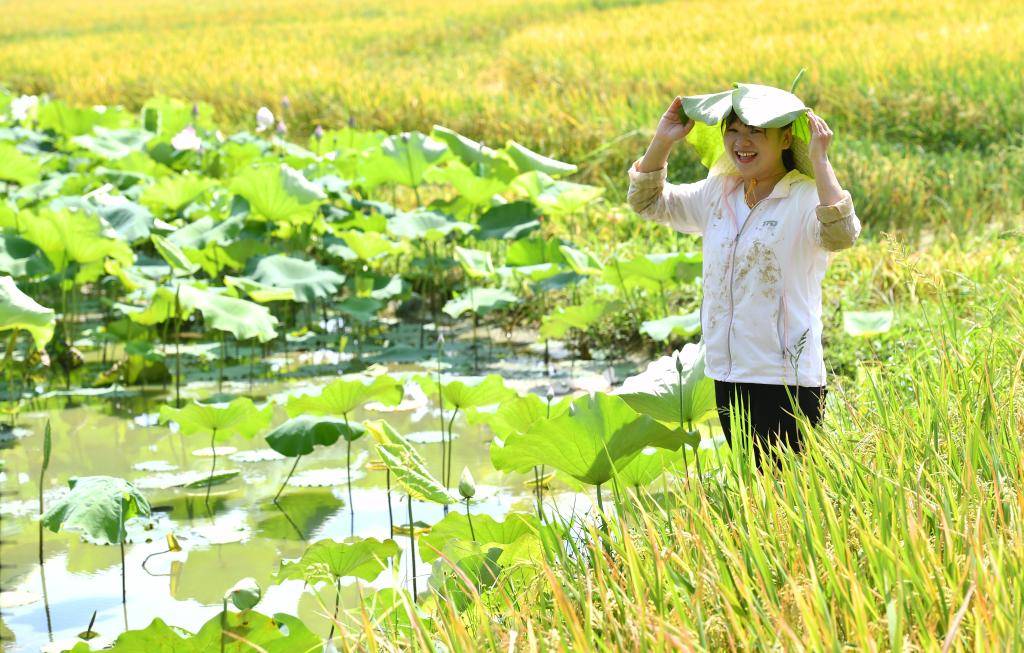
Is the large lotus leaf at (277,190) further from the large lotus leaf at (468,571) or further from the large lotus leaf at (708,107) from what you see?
the large lotus leaf at (468,571)

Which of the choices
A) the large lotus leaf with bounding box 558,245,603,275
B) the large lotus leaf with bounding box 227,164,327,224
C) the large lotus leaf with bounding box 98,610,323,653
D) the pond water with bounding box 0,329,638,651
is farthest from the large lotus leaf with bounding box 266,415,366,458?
the large lotus leaf with bounding box 227,164,327,224

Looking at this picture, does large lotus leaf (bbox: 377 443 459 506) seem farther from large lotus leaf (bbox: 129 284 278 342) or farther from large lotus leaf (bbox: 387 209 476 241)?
large lotus leaf (bbox: 387 209 476 241)

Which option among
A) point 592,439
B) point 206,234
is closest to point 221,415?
point 592,439

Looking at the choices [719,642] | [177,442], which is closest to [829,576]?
[719,642]

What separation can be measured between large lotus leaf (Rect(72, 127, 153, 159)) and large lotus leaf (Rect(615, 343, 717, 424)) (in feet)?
15.4

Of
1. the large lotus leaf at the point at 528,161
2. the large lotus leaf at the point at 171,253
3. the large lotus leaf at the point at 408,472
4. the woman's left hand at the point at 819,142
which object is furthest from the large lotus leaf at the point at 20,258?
the woman's left hand at the point at 819,142

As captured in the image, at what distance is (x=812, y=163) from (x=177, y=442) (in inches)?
100

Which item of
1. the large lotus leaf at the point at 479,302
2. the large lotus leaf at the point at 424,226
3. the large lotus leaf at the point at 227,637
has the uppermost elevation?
→ the large lotus leaf at the point at 424,226

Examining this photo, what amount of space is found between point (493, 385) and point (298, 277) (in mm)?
1832

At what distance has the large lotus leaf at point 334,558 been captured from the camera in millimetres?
2545

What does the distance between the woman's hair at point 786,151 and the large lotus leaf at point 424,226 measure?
2.59 metres

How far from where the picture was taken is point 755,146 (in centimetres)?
284

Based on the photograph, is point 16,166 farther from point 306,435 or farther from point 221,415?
point 306,435

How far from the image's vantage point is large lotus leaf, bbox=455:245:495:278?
197 inches
